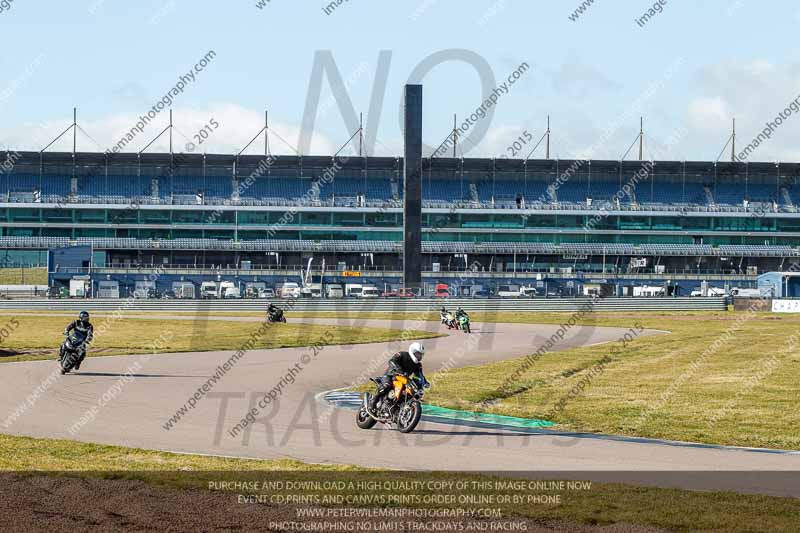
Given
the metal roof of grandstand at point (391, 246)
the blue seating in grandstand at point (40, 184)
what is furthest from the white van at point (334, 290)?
the blue seating in grandstand at point (40, 184)

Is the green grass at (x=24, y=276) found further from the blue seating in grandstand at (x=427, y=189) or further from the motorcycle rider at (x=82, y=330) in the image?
the motorcycle rider at (x=82, y=330)

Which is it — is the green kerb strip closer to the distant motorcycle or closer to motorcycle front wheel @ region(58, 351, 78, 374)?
motorcycle front wheel @ region(58, 351, 78, 374)

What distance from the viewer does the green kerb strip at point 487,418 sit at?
20266 mm

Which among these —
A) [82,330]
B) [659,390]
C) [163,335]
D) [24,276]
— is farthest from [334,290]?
[659,390]

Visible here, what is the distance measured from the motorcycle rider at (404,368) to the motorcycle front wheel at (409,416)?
41 centimetres

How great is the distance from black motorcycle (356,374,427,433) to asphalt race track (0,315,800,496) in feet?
0.83

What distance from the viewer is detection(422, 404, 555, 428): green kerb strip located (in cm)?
2027

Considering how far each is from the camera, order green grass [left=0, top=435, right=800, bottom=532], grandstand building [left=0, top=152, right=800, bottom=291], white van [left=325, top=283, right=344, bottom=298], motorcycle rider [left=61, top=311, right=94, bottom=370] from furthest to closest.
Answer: grandstand building [left=0, top=152, right=800, bottom=291] → white van [left=325, top=283, right=344, bottom=298] → motorcycle rider [left=61, top=311, right=94, bottom=370] → green grass [left=0, top=435, right=800, bottom=532]

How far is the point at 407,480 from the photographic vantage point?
13.6 metres

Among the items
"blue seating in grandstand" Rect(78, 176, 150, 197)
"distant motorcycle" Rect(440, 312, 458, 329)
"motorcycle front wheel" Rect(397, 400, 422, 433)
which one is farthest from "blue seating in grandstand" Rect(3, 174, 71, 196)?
"motorcycle front wheel" Rect(397, 400, 422, 433)

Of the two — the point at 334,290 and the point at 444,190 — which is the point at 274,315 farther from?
the point at 444,190

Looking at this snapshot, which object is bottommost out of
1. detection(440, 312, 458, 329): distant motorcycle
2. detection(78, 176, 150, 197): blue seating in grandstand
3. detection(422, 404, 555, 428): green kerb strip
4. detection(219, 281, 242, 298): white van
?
detection(422, 404, 555, 428): green kerb strip

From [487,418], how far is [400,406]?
115 inches

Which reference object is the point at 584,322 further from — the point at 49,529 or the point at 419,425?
the point at 49,529
